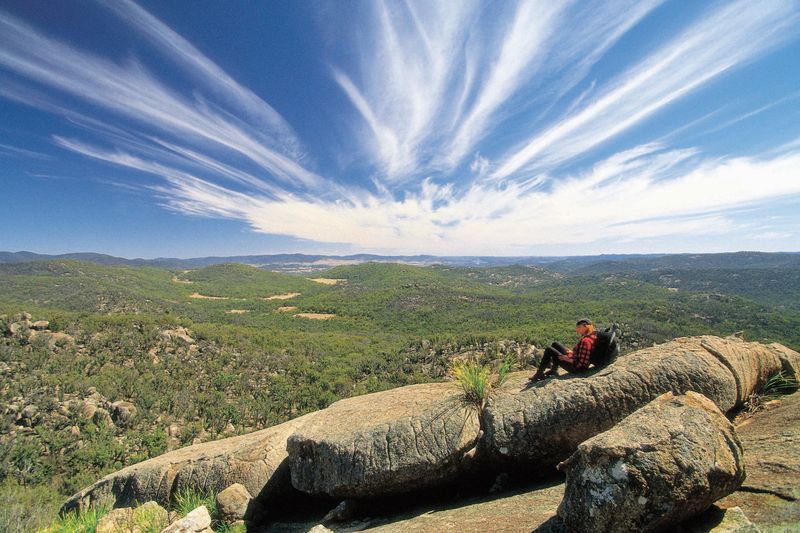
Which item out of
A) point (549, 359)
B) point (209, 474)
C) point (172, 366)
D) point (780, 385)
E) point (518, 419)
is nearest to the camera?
point (518, 419)

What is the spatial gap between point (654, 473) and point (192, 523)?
9.61 metres

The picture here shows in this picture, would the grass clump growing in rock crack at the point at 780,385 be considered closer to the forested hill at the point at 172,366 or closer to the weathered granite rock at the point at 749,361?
the weathered granite rock at the point at 749,361

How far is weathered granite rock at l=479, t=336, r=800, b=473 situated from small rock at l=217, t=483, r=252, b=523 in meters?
7.42

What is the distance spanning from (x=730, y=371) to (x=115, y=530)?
1492cm

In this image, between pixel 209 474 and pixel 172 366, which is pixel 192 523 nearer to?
pixel 209 474

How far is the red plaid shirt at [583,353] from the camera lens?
7910mm

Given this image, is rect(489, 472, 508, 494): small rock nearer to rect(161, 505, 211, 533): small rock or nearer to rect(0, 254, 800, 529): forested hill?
rect(0, 254, 800, 529): forested hill

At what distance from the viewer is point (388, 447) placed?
8.06 metres

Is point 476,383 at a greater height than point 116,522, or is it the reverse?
point 476,383

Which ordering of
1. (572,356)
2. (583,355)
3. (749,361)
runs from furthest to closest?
(572,356)
(583,355)
(749,361)

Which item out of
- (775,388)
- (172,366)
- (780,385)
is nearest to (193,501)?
(775,388)

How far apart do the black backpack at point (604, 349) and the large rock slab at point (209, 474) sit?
9.46 m

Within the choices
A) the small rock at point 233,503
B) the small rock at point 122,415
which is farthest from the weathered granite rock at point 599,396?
the small rock at point 122,415

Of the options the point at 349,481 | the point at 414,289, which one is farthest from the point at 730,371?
the point at 414,289
